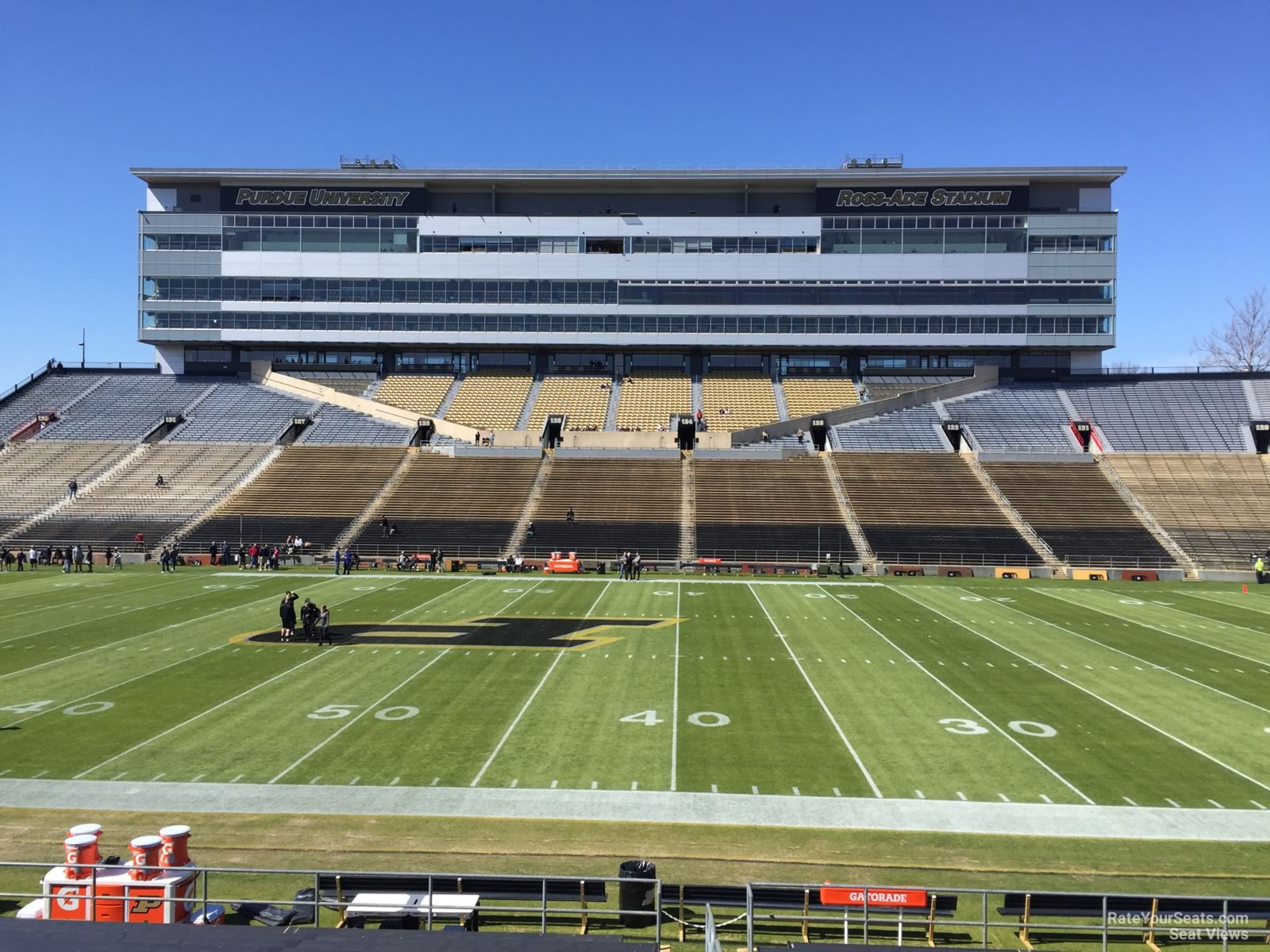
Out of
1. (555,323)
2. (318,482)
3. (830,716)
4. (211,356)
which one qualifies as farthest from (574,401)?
(830,716)

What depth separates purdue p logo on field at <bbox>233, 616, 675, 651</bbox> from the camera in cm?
2661

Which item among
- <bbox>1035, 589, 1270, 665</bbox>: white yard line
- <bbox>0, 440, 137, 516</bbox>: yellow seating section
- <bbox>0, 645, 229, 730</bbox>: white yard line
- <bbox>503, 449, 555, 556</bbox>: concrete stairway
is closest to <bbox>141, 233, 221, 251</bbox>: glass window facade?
<bbox>0, 440, 137, 516</bbox>: yellow seating section

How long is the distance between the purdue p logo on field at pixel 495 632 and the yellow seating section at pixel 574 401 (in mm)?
34515

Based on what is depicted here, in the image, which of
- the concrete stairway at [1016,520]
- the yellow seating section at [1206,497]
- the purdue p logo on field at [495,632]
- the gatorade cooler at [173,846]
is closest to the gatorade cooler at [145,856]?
the gatorade cooler at [173,846]

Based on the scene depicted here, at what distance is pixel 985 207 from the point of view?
6956cm

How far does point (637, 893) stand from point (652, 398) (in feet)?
194

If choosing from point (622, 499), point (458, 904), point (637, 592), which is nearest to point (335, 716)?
point (458, 904)

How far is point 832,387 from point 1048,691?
50.4m

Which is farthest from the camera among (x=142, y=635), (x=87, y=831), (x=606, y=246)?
(x=606, y=246)

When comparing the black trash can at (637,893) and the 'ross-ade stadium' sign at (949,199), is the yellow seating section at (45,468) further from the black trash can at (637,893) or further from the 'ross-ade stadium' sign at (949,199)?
the 'ross-ade stadium' sign at (949,199)

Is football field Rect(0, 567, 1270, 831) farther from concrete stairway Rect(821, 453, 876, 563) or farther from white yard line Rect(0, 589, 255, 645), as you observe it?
concrete stairway Rect(821, 453, 876, 563)

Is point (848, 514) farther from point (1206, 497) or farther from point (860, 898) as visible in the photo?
point (860, 898)

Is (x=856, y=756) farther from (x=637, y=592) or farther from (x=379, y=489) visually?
(x=379, y=489)

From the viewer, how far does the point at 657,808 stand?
566 inches
